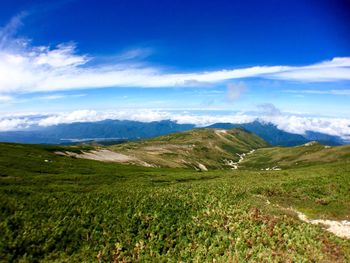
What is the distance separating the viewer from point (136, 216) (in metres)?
34.2

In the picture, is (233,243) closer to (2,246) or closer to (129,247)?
(129,247)

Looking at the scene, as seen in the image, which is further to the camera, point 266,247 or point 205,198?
point 205,198

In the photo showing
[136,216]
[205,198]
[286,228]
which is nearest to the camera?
[286,228]

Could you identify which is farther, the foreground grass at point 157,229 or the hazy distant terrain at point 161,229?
the hazy distant terrain at point 161,229

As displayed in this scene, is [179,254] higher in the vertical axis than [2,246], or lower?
lower

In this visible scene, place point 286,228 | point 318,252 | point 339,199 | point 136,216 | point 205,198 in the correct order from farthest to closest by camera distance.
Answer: point 339,199 → point 205,198 → point 136,216 → point 286,228 → point 318,252

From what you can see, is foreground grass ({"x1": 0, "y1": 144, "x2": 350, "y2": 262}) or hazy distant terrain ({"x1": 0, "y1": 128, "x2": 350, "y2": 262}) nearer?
foreground grass ({"x1": 0, "y1": 144, "x2": 350, "y2": 262})

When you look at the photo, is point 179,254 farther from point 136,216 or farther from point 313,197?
point 313,197

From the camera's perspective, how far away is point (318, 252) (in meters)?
24.7

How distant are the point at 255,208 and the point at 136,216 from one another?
51.8 feet

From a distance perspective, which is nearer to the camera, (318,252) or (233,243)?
(318,252)

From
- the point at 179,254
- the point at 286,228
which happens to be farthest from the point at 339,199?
the point at 179,254

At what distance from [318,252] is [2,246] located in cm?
2881

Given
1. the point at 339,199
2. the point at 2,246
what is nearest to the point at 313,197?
the point at 339,199
